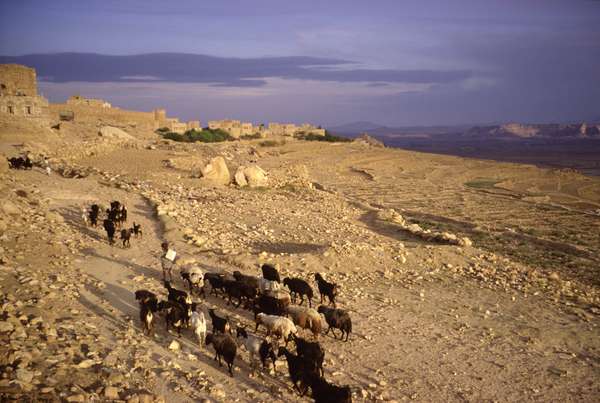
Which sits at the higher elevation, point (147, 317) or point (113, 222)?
point (113, 222)

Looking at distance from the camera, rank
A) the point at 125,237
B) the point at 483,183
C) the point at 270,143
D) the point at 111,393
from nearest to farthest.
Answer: the point at 111,393 < the point at 125,237 < the point at 483,183 < the point at 270,143

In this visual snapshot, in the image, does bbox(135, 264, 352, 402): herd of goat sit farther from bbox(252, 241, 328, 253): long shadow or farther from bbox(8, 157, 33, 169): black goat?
bbox(8, 157, 33, 169): black goat

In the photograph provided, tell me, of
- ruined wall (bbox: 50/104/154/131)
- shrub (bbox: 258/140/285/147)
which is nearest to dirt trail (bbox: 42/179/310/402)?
ruined wall (bbox: 50/104/154/131)

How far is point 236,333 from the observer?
7910 mm

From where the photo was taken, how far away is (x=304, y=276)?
1109 cm

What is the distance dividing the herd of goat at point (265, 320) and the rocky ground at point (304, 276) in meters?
0.25

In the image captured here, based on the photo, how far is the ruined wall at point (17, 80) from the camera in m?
31.7

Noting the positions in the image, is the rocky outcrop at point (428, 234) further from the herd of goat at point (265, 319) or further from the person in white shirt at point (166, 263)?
the person in white shirt at point (166, 263)

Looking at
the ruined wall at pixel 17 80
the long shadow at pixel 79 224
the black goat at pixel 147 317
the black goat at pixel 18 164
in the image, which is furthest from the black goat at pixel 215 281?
the ruined wall at pixel 17 80

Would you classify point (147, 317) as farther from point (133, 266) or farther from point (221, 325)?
point (133, 266)

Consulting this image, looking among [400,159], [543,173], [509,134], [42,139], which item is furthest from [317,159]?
[509,134]

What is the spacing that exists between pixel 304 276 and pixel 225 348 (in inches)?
182

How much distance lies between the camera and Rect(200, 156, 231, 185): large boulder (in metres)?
22.3

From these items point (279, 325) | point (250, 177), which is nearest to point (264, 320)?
point (279, 325)
